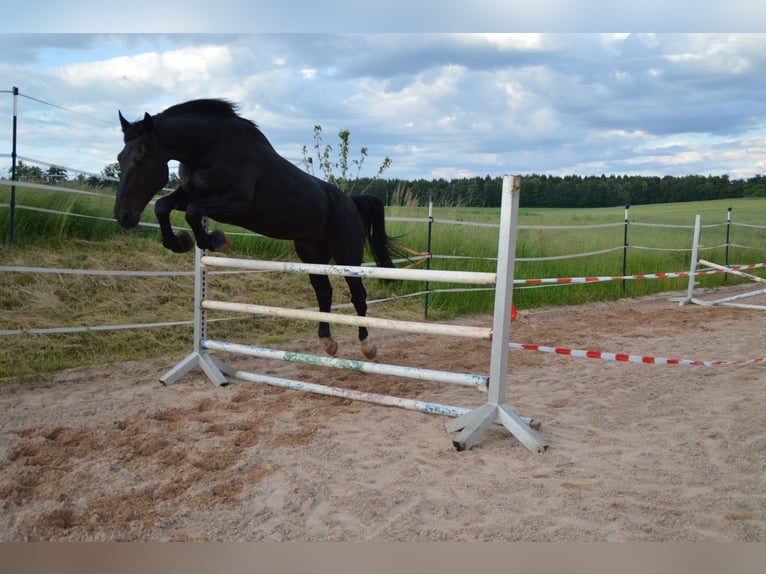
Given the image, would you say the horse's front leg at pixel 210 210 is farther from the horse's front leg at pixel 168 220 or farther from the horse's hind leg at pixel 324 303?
the horse's hind leg at pixel 324 303

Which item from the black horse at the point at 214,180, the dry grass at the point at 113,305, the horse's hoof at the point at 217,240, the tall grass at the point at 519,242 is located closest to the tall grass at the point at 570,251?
the tall grass at the point at 519,242

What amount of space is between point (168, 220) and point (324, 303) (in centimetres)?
156

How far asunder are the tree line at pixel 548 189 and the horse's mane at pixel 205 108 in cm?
239

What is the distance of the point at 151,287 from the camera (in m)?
5.81

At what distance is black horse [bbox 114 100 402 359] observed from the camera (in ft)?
9.95

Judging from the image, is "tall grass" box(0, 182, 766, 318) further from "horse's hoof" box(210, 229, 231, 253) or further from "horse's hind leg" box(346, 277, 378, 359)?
"horse's hoof" box(210, 229, 231, 253)

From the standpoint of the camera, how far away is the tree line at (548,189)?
662 centimetres

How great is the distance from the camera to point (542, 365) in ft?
14.7

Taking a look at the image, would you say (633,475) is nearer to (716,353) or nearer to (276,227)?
(276,227)

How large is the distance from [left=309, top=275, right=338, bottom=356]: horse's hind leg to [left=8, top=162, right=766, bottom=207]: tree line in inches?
82.8

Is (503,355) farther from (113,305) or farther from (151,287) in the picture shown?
(151,287)

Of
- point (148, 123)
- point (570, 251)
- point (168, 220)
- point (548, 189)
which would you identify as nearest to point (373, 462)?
point (168, 220)

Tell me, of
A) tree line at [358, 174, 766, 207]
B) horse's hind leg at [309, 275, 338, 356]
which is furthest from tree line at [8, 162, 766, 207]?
horse's hind leg at [309, 275, 338, 356]

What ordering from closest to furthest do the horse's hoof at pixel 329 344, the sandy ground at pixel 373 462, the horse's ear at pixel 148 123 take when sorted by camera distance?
the sandy ground at pixel 373 462, the horse's ear at pixel 148 123, the horse's hoof at pixel 329 344
